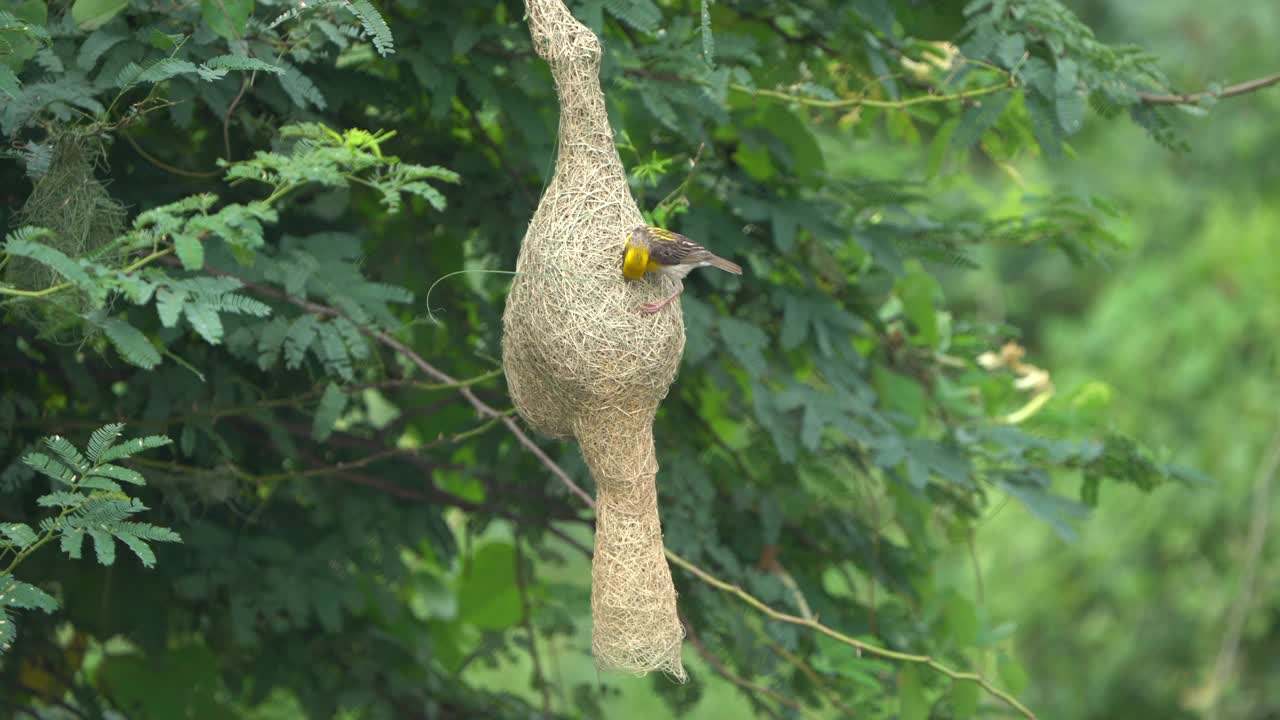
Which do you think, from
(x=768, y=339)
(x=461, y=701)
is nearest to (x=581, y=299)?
(x=768, y=339)

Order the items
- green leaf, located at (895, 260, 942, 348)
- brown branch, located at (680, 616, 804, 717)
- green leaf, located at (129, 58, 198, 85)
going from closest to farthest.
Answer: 1. green leaf, located at (129, 58, 198, 85)
2. brown branch, located at (680, 616, 804, 717)
3. green leaf, located at (895, 260, 942, 348)

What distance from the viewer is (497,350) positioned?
3006 mm

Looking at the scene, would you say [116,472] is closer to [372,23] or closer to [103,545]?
[103,545]

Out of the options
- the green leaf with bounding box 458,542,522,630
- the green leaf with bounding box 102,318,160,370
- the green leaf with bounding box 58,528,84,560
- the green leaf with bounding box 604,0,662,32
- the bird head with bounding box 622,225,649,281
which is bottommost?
the green leaf with bounding box 458,542,522,630

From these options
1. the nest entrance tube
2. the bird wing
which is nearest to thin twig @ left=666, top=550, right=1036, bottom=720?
the nest entrance tube

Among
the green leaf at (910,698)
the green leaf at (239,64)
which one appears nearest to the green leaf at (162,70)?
the green leaf at (239,64)

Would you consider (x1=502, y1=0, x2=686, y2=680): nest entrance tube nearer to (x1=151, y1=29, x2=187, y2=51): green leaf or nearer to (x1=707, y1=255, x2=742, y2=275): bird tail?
(x1=707, y1=255, x2=742, y2=275): bird tail

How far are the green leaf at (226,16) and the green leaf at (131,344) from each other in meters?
0.48

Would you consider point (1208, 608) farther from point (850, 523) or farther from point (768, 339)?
point (768, 339)

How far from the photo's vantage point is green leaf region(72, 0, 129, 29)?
2.14m

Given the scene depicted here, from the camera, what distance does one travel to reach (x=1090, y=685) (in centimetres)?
737

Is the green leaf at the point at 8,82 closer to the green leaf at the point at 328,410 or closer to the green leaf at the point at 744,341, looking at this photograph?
the green leaf at the point at 328,410

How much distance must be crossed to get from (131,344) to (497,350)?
3.81 ft

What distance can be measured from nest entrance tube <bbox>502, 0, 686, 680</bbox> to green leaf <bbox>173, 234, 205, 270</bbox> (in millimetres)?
491
